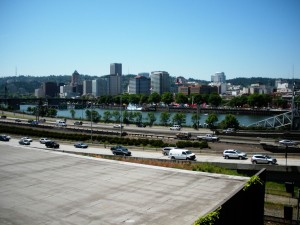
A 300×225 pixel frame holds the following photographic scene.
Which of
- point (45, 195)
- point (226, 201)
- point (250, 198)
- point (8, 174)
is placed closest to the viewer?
point (226, 201)

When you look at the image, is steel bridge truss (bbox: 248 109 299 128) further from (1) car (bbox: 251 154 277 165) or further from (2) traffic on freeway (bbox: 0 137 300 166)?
(1) car (bbox: 251 154 277 165)

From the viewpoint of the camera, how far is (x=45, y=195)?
16.8 meters

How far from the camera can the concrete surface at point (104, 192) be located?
13898mm

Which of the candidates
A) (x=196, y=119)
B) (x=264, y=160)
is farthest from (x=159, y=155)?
(x=196, y=119)

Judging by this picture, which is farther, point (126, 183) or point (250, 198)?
point (126, 183)

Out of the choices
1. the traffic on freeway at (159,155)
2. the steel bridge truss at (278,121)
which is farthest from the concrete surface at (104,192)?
the steel bridge truss at (278,121)

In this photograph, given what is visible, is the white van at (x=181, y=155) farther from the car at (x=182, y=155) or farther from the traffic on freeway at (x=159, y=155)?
the traffic on freeway at (x=159, y=155)

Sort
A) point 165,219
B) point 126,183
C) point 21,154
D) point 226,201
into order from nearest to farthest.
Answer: point 226,201, point 165,219, point 126,183, point 21,154

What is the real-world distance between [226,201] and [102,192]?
23.4 ft

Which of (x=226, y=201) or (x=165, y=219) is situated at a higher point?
(x=226, y=201)

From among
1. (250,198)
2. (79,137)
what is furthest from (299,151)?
(79,137)

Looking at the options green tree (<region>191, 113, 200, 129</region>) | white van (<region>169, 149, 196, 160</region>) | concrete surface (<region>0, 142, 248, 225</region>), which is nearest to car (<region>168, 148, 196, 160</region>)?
white van (<region>169, 149, 196, 160</region>)

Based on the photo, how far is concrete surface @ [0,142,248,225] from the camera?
1390 cm

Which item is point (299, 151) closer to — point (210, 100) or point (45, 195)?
point (45, 195)
